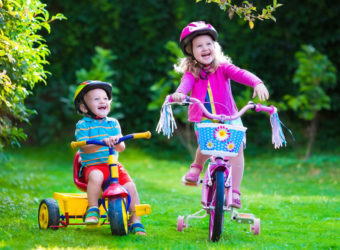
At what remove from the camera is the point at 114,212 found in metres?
4.50

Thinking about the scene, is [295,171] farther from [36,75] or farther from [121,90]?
[36,75]

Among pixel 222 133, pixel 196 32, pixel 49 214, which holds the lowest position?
pixel 49 214

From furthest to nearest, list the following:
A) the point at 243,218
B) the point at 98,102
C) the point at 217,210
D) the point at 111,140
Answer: the point at 98,102
the point at 243,218
the point at 111,140
the point at 217,210

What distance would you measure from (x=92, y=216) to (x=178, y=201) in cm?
272

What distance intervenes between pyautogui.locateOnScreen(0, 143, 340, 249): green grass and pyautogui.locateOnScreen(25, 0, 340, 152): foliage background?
0.91 metres

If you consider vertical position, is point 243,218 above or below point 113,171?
below

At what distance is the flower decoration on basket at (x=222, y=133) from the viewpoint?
4.41 m

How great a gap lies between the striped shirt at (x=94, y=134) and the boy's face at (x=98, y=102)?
7 centimetres

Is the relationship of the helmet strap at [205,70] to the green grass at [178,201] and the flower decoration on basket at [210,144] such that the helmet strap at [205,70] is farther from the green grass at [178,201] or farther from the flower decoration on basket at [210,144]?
the green grass at [178,201]

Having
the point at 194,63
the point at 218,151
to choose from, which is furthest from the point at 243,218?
the point at 194,63

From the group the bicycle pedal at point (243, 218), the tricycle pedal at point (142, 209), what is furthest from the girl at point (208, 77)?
the tricycle pedal at point (142, 209)

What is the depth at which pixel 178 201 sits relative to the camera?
284 inches

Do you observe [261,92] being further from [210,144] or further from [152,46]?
[152,46]

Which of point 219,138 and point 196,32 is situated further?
point 196,32
